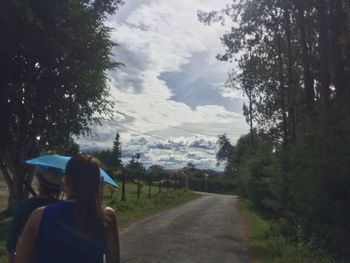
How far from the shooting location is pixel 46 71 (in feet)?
61.1

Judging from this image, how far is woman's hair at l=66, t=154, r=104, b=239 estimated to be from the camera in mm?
3488

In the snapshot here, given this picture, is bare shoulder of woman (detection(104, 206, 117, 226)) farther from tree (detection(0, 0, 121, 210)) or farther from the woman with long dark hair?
tree (detection(0, 0, 121, 210))

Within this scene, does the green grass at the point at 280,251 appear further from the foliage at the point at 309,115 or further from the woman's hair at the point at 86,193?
the woman's hair at the point at 86,193

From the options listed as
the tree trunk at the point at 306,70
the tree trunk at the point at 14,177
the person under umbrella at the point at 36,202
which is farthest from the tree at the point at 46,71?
the person under umbrella at the point at 36,202

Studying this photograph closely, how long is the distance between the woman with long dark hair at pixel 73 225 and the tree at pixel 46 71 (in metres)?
12.7

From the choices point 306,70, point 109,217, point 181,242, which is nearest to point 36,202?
point 109,217

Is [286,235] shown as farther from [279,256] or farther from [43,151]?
[43,151]

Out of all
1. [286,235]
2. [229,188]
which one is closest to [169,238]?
[286,235]

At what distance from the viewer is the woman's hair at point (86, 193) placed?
3488 millimetres

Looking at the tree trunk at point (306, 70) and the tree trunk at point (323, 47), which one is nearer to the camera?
the tree trunk at point (323, 47)

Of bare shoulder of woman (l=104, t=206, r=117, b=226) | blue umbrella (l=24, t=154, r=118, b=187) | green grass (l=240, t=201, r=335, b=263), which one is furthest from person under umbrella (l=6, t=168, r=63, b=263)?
green grass (l=240, t=201, r=335, b=263)

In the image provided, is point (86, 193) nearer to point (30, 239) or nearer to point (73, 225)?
point (73, 225)

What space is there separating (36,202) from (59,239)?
4.42 feet

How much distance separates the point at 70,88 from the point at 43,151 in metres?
4.56
